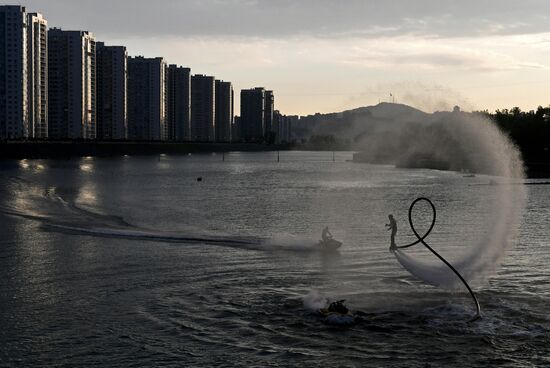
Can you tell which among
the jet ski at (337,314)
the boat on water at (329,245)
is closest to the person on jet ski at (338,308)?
the jet ski at (337,314)

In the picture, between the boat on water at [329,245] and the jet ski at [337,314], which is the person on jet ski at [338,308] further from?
the boat on water at [329,245]

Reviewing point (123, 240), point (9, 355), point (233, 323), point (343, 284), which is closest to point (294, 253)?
point (343, 284)

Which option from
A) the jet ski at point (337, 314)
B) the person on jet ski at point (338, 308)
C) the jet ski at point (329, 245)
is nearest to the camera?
the jet ski at point (337, 314)

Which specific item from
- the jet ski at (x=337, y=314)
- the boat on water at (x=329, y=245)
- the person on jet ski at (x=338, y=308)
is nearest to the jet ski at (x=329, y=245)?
the boat on water at (x=329, y=245)

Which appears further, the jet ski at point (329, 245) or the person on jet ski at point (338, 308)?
the jet ski at point (329, 245)

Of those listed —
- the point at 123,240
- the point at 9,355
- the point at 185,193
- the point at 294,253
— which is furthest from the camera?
the point at 185,193

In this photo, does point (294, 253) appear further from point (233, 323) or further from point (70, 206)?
point (70, 206)

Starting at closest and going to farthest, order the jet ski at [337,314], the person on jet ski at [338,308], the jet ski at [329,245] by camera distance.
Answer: the jet ski at [337,314], the person on jet ski at [338,308], the jet ski at [329,245]

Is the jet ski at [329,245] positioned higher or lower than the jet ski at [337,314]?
higher
